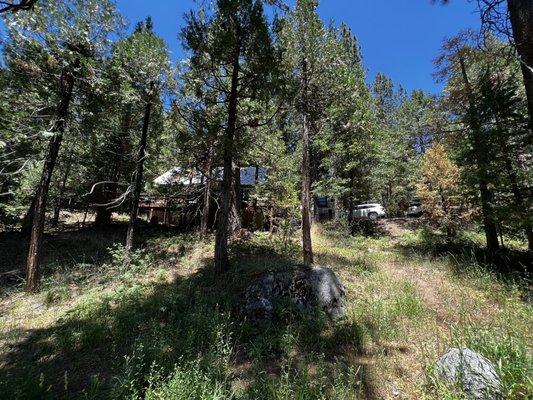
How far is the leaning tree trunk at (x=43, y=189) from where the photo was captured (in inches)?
360

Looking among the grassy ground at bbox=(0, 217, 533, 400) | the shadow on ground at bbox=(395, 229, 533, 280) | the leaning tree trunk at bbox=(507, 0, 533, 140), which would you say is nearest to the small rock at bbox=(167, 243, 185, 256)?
the grassy ground at bbox=(0, 217, 533, 400)

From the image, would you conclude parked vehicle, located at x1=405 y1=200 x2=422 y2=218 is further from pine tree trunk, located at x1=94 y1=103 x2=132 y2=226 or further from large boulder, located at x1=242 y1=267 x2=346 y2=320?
pine tree trunk, located at x1=94 y1=103 x2=132 y2=226

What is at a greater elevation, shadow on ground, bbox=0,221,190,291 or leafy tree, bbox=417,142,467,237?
leafy tree, bbox=417,142,467,237

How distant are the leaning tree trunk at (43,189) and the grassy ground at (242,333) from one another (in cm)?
68

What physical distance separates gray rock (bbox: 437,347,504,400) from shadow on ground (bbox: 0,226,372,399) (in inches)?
40.6

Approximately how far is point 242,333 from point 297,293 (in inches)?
61.8

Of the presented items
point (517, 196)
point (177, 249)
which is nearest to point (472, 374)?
point (517, 196)

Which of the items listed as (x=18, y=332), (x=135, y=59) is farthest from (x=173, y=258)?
(x=135, y=59)

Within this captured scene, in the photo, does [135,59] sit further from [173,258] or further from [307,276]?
[307,276]

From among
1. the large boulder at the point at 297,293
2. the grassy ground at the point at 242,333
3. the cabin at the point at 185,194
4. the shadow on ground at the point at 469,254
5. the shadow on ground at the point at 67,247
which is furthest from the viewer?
the cabin at the point at 185,194

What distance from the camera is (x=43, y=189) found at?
371 inches

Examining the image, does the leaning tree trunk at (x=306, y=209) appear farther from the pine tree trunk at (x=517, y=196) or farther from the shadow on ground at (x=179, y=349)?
the pine tree trunk at (x=517, y=196)

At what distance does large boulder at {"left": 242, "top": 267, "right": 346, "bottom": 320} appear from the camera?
238 inches

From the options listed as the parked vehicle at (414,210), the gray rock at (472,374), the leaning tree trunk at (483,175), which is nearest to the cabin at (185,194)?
the leaning tree trunk at (483,175)
